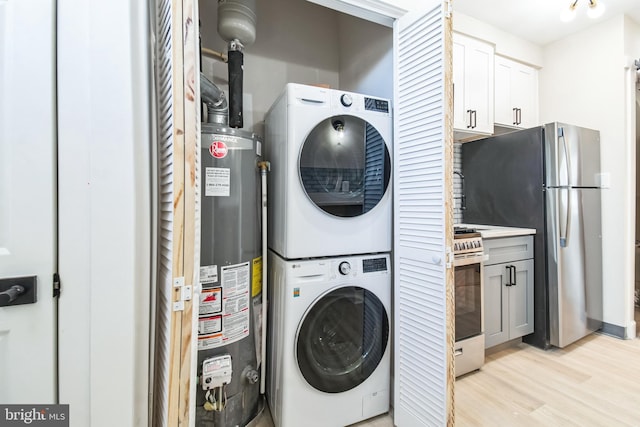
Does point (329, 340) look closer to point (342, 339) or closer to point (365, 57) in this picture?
point (342, 339)

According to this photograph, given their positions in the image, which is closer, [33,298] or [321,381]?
[33,298]

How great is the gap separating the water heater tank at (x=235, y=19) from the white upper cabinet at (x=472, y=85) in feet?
5.19

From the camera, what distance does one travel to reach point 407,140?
1391mm

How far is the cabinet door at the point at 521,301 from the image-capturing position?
7.10ft

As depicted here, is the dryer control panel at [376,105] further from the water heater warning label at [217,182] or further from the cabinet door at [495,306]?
the cabinet door at [495,306]

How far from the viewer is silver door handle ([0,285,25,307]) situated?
2.68 feet

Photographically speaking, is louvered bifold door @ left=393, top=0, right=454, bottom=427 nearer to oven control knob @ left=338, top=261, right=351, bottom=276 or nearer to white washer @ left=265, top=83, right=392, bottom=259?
white washer @ left=265, top=83, right=392, bottom=259

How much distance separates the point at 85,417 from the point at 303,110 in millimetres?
1408

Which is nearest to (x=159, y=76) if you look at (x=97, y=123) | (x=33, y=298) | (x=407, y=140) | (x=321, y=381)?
(x=97, y=123)

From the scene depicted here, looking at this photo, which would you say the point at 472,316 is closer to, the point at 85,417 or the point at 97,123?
the point at 85,417

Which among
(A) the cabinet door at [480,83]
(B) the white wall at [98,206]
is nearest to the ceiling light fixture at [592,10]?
(A) the cabinet door at [480,83]

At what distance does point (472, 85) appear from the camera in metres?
2.35
